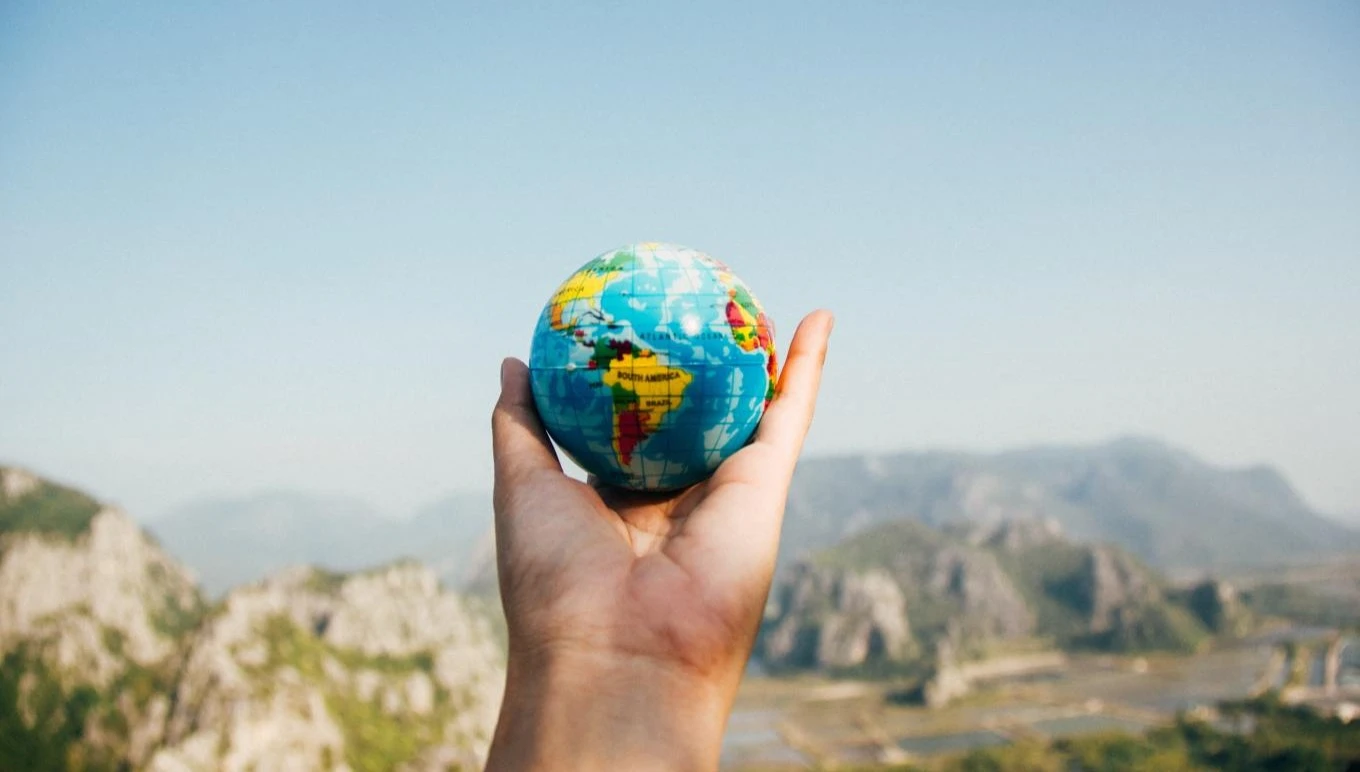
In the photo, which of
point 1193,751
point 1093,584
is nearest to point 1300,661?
point 1093,584

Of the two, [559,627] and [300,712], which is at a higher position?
[559,627]

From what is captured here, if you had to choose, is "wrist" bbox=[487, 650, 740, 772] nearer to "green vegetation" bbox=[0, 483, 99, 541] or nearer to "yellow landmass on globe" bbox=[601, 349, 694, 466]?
"yellow landmass on globe" bbox=[601, 349, 694, 466]

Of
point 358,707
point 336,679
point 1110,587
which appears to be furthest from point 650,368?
point 1110,587

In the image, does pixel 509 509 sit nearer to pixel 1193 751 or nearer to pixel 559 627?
pixel 559 627

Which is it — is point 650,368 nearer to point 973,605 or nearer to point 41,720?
point 41,720

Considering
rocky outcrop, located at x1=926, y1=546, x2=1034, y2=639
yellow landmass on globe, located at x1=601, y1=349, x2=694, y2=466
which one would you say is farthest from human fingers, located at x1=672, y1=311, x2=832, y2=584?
rocky outcrop, located at x1=926, y1=546, x2=1034, y2=639

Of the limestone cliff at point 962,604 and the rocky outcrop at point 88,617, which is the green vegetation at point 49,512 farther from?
the limestone cliff at point 962,604
